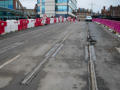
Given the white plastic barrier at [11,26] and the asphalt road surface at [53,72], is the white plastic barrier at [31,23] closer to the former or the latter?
the white plastic barrier at [11,26]

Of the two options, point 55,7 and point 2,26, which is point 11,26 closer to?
point 2,26

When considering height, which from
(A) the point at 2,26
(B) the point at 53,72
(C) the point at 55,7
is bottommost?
(B) the point at 53,72

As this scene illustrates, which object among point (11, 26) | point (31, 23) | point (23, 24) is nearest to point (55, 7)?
point (31, 23)

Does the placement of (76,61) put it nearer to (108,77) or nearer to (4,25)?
(108,77)

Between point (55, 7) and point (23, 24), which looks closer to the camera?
point (23, 24)

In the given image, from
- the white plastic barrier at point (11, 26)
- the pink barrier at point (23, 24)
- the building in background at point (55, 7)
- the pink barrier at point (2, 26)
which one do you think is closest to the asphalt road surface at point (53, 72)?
the pink barrier at point (2, 26)

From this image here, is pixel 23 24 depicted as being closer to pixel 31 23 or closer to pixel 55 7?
pixel 31 23

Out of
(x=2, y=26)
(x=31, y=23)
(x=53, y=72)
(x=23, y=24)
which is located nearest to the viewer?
(x=53, y=72)

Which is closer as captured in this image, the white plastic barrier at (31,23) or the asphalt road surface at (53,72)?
the asphalt road surface at (53,72)

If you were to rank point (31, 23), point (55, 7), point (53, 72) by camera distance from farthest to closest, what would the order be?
1. point (55, 7)
2. point (31, 23)
3. point (53, 72)

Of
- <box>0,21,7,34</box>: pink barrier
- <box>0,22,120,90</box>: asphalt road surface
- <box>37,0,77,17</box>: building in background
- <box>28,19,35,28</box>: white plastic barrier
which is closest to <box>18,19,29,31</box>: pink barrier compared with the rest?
<box>28,19,35,28</box>: white plastic barrier

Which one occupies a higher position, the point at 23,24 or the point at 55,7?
the point at 55,7

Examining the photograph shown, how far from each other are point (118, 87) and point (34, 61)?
11.9 ft

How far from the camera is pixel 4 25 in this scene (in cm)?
1510
